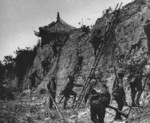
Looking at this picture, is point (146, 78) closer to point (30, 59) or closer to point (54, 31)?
point (54, 31)

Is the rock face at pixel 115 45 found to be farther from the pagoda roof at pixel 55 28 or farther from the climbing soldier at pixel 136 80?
the pagoda roof at pixel 55 28

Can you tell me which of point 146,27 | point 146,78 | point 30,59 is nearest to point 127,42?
point 146,27

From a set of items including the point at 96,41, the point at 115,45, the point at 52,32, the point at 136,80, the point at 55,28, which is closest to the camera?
the point at 136,80

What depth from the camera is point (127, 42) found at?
13.5 meters

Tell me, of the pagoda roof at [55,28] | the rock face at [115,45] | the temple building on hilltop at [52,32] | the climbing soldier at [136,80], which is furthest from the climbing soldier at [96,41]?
the pagoda roof at [55,28]

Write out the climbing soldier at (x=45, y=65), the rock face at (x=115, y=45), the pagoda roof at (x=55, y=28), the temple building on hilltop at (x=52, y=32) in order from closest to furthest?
Result: the rock face at (x=115, y=45) < the climbing soldier at (x=45, y=65) < the temple building on hilltop at (x=52, y=32) < the pagoda roof at (x=55, y=28)

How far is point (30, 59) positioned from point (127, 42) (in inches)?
780

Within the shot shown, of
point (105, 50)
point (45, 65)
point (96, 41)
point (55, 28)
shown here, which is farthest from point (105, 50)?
point (55, 28)

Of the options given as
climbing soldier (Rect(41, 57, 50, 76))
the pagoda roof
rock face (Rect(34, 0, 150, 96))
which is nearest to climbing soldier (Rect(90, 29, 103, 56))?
rock face (Rect(34, 0, 150, 96))

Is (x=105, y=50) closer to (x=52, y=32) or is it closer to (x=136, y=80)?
(x=136, y=80)

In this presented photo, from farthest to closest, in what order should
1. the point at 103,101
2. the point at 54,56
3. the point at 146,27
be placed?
the point at 54,56 → the point at 146,27 → the point at 103,101

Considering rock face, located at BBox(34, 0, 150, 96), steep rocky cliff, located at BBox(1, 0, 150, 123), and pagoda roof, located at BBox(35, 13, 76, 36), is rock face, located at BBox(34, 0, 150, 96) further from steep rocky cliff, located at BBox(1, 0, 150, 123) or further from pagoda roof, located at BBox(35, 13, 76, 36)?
pagoda roof, located at BBox(35, 13, 76, 36)

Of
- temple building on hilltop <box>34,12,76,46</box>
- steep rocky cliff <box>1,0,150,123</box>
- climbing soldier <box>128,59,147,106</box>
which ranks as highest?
temple building on hilltop <box>34,12,76,46</box>

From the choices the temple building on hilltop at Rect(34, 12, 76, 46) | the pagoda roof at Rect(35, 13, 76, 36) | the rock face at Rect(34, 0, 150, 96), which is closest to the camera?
the rock face at Rect(34, 0, 150, 96)
